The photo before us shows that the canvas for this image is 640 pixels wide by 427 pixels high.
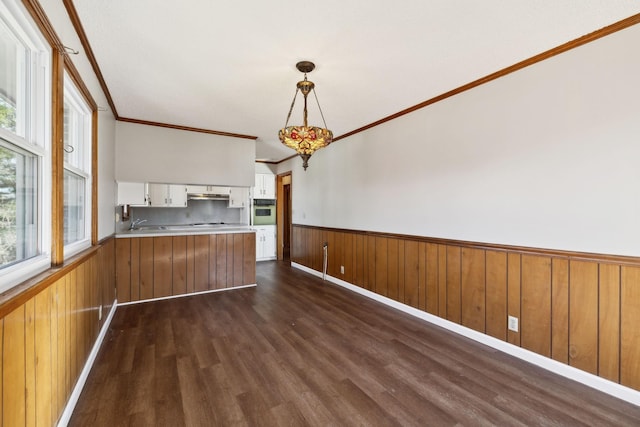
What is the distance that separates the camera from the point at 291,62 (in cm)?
252

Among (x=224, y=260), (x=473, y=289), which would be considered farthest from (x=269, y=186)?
(x=473, y=289)

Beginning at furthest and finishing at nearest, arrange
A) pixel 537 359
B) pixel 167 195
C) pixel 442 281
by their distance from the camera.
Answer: pixel 167 195 → pixel 442 281 → pixel 537 359

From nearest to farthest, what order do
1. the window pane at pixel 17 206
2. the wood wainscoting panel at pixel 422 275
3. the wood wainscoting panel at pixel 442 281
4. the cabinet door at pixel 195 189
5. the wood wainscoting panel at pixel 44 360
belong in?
1. the window pane at pixel 17 206
2. the wood wainscoting panel at pixel 44 360
3. the wood wainscoting panel at pixel 442 281
4. the wood wainscoting panel at pixel 422 275
5. the cabinet door at pixel 195 189

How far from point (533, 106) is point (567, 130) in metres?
0.34

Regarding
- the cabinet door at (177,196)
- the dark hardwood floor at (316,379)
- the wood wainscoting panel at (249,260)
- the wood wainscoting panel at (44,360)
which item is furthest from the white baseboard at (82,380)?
the cabinet door at (177,196)

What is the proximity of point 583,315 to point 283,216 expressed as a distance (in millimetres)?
5924

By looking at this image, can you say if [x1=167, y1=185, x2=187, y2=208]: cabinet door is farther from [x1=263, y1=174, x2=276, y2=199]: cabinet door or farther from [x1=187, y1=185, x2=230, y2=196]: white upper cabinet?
[x1=263, y1=174, x2=276, y2=199]: cabinet door

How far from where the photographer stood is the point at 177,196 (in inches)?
193

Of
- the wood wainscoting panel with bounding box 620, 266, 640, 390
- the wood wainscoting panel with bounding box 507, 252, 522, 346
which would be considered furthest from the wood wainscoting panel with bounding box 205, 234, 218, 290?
the wood wainscoting panel with bounding box 620, 266, 640, 390

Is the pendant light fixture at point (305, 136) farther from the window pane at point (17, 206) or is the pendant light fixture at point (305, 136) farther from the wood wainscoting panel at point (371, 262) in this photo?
the wood wainscoting panel at point (371, 262)

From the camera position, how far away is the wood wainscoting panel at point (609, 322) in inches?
78.7

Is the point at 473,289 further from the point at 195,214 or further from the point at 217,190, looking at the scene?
the point at 195,214

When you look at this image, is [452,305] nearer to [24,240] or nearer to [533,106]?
[533,106]

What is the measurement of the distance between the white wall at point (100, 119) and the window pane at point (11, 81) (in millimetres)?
296
